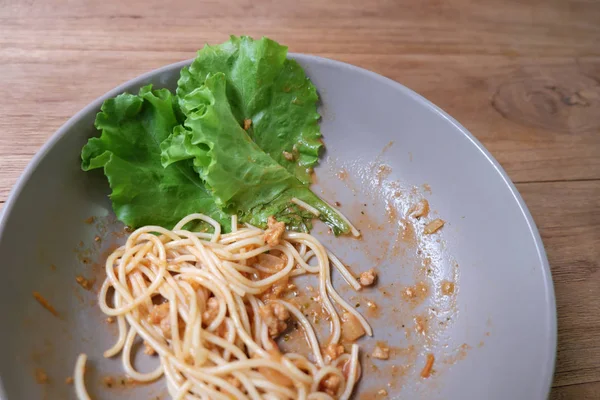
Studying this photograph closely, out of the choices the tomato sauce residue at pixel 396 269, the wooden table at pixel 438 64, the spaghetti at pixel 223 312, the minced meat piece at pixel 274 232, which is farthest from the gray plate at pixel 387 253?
the wooden table at pixel 438 64

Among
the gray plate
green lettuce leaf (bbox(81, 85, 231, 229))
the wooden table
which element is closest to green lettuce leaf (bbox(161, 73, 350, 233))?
green lettuce leaf (bbox(81, 85, 231, 229))

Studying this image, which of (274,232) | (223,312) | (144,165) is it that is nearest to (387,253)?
(274,232)

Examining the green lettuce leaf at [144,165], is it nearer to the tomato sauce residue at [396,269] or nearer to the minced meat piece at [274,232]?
the minced meat piece at [274,232]

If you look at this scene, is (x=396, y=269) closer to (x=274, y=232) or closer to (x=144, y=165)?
(x=274, y=232)

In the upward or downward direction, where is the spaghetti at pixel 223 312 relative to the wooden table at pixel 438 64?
downward

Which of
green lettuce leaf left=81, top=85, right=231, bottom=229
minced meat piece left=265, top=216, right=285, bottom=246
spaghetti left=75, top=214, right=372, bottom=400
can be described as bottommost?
spaghetti left=75, top=214, right=372, bottom=400

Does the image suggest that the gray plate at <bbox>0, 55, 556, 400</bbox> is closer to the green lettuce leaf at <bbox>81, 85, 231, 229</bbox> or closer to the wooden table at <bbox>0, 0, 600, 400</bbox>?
the green lettuce leaf at <bbox>81, 85, 231, 229</bbox>
